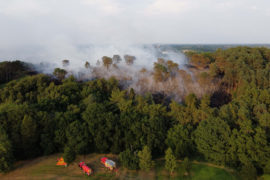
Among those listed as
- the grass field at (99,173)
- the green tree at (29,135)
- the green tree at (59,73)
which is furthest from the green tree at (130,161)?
the green tree at (59,73)

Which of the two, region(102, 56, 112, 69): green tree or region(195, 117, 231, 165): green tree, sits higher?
region(102, 56, 112, 69): green tree

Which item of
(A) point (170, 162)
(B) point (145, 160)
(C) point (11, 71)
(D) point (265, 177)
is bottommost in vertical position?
(D) point (265, 177)

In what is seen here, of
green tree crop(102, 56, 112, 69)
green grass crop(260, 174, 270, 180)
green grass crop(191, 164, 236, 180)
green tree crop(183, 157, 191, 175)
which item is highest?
green tree crop(102, 56, 112, 69)

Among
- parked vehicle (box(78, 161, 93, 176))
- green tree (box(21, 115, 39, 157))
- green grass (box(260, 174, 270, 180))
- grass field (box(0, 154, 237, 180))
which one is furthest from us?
green tree (box(21, 115, 39, 157))

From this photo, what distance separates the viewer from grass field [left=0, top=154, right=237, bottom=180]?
16500 mm

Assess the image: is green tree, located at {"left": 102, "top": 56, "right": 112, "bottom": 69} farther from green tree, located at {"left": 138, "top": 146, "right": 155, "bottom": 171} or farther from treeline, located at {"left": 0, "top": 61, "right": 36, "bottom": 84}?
green tree, located at {"left": 138, "top": 146, "right": 155, "bottom": 171}

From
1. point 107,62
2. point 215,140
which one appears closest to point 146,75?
point 107,62

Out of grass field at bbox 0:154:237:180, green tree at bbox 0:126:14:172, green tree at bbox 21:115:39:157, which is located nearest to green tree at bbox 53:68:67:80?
green tree at bbox 21:115:39:157

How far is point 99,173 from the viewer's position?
16922 millimetres

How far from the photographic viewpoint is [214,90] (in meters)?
30.6

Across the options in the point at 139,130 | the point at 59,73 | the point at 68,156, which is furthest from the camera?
the point at 59,73

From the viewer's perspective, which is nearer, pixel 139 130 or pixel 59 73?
pixel 139 130

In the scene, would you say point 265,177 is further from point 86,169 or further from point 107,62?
point 107,62

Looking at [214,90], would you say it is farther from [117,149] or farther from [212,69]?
[117,149]
